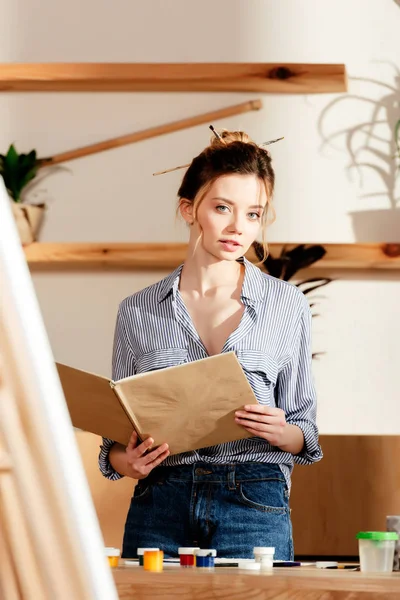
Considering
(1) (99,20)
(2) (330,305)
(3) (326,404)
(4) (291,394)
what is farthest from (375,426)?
(1) (99,20)

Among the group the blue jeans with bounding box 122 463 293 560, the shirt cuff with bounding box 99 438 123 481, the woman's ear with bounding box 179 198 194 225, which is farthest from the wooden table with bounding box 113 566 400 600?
the woman's ear with bounding box 179 198 194 225

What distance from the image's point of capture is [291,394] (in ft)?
5.59

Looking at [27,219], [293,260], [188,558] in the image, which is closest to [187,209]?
[188,558]

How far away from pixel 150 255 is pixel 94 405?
5.13 feet

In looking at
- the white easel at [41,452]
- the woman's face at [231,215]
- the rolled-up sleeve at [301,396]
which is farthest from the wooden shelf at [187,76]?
the white easel at [41,452]

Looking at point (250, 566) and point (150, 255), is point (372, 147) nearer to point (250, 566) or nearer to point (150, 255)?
point (150, 255)

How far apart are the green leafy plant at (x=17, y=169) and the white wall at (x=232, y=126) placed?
0.07m

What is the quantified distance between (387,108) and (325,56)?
285 mm

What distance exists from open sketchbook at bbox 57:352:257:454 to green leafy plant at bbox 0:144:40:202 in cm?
173

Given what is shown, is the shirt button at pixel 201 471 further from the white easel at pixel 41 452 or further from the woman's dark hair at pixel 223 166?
the white easel at pixel 41 452

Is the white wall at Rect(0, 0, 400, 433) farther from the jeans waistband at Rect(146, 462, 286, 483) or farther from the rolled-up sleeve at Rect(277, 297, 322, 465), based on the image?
the jeans waistband at Rect(146, 462, 286, 483)

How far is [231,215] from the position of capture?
1721mm

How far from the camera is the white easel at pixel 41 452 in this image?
539 mm

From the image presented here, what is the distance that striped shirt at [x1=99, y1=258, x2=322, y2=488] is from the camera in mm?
1624
